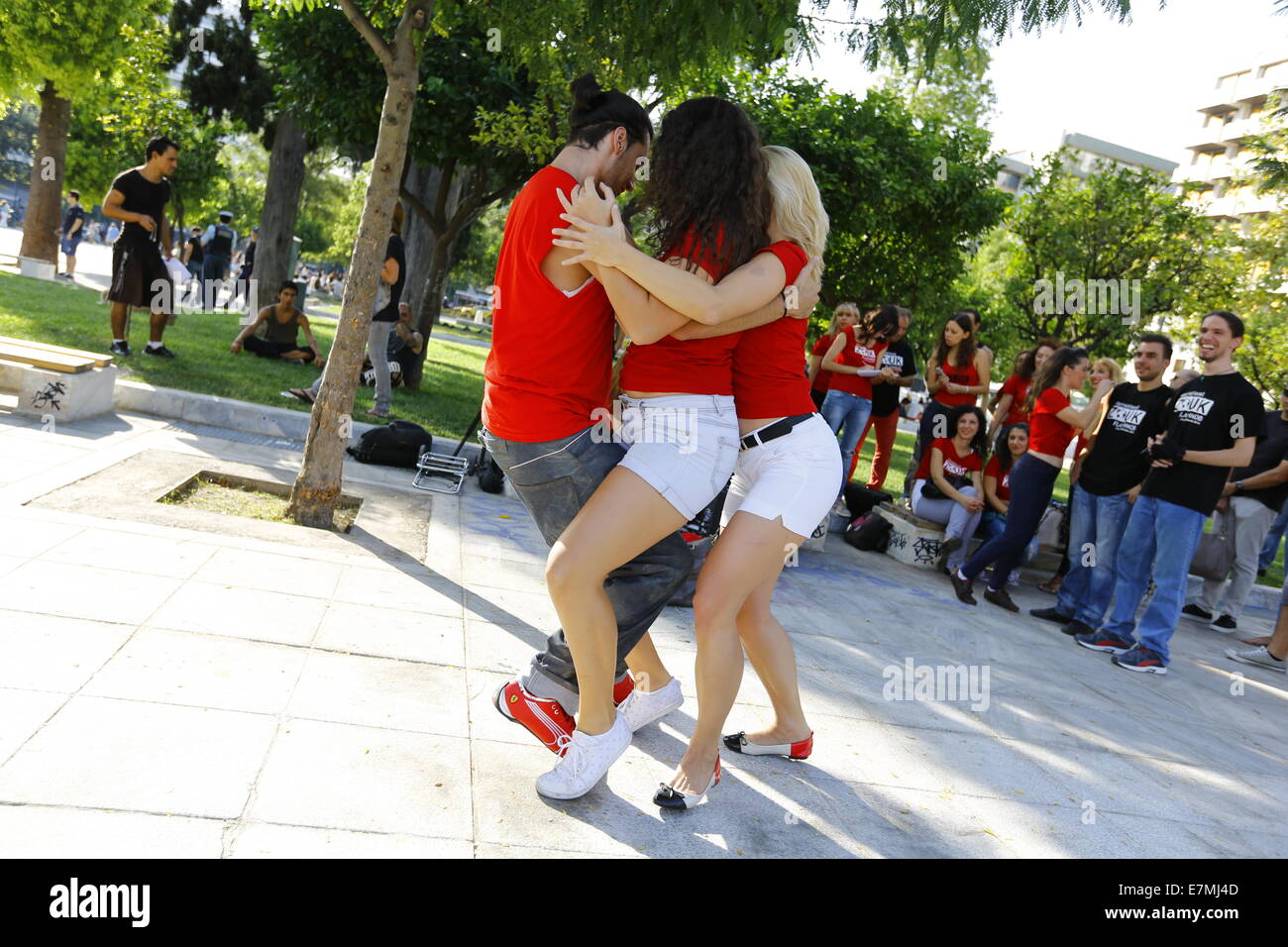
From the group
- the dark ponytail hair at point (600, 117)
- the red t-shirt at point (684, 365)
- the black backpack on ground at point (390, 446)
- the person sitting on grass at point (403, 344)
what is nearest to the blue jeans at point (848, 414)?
the black backpack on ground at point (390, 446)

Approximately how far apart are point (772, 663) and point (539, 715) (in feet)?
2.87

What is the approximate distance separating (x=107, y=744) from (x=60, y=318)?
32.3 feet

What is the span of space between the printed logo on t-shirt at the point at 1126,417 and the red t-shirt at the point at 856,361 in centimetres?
239

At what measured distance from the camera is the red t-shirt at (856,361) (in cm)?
878

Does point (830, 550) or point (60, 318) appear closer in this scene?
point (830, 550)

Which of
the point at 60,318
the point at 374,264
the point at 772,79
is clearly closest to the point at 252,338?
the point at 60,318

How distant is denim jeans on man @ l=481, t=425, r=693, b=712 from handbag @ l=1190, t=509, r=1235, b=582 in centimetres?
694

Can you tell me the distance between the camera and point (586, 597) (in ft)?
9.44

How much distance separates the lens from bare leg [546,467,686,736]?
2826mm

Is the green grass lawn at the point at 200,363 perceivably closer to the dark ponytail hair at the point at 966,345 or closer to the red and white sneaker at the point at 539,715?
the dark ponytail hair at the point at 966,345

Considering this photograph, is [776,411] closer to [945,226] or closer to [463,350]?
[945,226]

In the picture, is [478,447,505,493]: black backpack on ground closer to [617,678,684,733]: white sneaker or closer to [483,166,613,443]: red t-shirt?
[617,678,684,733]: white sneaker

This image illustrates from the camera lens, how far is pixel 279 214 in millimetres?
15539

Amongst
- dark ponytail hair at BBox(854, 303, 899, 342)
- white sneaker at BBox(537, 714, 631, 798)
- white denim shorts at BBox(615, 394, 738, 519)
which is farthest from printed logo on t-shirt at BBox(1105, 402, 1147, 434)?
white sneaker at BBox(537, 714, 631, 798)
